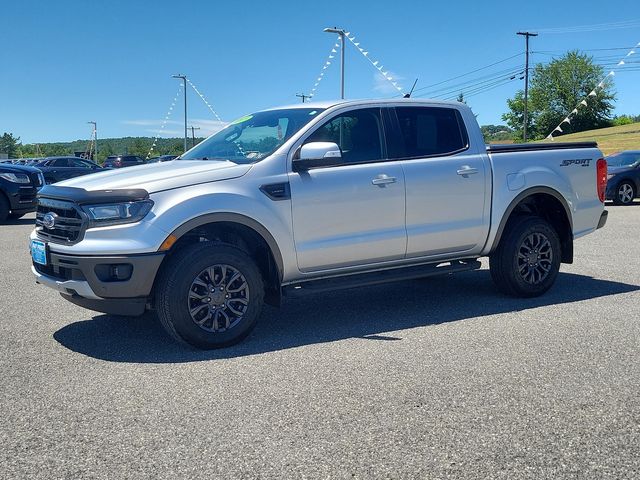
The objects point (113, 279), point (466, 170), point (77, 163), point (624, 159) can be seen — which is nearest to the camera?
point (113, 279)

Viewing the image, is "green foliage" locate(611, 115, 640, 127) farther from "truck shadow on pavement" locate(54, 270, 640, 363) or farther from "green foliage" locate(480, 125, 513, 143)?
"truck shadow on pavement" locate(54, 270, 640, 363)

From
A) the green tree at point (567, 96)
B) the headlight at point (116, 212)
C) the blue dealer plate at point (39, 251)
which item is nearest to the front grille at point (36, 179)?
the blue dealer plate at point (39, 251)

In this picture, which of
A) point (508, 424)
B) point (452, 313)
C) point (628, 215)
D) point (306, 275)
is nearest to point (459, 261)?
point (452, 313)

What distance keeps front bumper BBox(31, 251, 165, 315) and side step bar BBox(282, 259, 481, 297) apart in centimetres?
115

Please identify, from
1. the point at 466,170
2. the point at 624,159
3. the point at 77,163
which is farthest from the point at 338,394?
the point at 77,163

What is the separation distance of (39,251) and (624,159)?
17019 millimetres

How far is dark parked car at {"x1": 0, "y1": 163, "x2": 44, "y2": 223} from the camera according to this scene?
14477mm

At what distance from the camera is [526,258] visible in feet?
21.0

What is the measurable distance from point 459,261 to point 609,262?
345cm

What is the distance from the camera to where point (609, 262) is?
8695 millimetres

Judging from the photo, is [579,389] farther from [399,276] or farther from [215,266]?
[215,266]

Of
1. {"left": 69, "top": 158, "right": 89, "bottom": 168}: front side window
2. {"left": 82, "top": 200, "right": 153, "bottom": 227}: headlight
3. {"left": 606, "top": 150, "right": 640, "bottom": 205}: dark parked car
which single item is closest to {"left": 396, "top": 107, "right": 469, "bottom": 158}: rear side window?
{"left": 82, "top": 200, "right": 153, "bottom": 227}: headlight

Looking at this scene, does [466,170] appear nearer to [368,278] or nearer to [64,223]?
[368,278]

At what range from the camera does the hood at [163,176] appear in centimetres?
477
